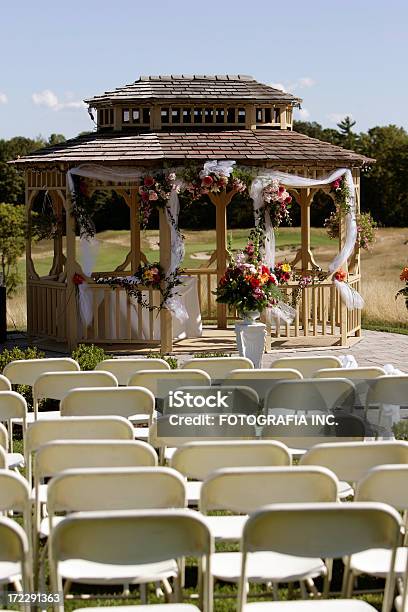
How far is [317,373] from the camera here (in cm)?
900

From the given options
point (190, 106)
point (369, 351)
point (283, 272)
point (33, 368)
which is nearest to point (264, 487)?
point (33, 368)

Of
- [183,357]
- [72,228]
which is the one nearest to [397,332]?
[183,357]

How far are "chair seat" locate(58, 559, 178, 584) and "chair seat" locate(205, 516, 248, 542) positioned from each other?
548 mm

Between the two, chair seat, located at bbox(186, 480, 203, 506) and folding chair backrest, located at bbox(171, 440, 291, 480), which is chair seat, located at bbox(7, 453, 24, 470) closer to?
chair seat, located at bbox(186, 480, 203, 506)

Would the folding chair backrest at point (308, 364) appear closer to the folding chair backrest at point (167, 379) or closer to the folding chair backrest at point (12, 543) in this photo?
the folding chair backrest at point (167, 379)

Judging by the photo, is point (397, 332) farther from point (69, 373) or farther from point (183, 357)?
point (69, 373)

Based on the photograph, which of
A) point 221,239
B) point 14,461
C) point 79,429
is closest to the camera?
point 79,429

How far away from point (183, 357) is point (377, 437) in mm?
7842

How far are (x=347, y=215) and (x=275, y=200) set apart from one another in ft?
5.07

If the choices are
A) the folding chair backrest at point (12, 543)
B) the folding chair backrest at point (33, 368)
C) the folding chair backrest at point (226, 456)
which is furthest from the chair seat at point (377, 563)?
the folding chair backrest at point (33, 368)

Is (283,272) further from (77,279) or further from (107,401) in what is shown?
(107,401)

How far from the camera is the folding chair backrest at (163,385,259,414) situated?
8.41 m

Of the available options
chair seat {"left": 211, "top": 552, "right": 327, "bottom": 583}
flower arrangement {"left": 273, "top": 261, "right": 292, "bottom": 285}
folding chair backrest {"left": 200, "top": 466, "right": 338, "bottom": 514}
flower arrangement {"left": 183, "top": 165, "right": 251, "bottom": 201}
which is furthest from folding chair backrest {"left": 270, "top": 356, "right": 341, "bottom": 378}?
flower arrangement {"left": 183, "top": 165, "right": 251, "bottom": 201}

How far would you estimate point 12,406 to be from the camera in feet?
26.1
